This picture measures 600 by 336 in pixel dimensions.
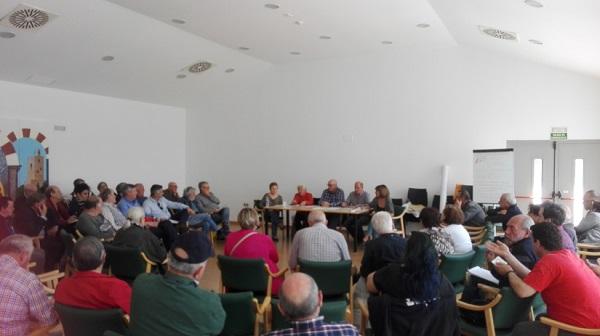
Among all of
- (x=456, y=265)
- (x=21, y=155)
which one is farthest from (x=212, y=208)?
(x=456, y=265)

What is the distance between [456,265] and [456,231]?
0.49 meters

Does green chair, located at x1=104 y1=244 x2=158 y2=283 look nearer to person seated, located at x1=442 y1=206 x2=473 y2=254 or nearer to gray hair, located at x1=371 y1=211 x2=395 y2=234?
gray hair, located at x1=371 y1=211 x2=395 y2=234

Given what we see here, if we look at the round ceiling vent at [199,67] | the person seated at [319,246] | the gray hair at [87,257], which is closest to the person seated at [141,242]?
the person seated at [319,246]

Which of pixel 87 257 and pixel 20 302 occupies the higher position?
pixel 87 257

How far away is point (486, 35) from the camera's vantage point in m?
7.84

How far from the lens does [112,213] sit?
21.4 ft

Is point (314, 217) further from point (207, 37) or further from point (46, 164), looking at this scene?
point (46, 164)

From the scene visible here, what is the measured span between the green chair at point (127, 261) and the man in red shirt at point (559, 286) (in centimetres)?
315

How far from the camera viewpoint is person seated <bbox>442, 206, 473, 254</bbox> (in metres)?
4.46

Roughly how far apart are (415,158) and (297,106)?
9.62ft

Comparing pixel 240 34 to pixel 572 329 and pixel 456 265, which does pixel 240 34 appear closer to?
pixel 456 265

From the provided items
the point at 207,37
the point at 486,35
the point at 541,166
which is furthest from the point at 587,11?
the point at 207,37

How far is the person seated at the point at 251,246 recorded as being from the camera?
413 centimetres

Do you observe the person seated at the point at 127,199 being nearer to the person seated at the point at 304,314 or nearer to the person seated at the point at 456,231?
the person seated at the point at 456,231
